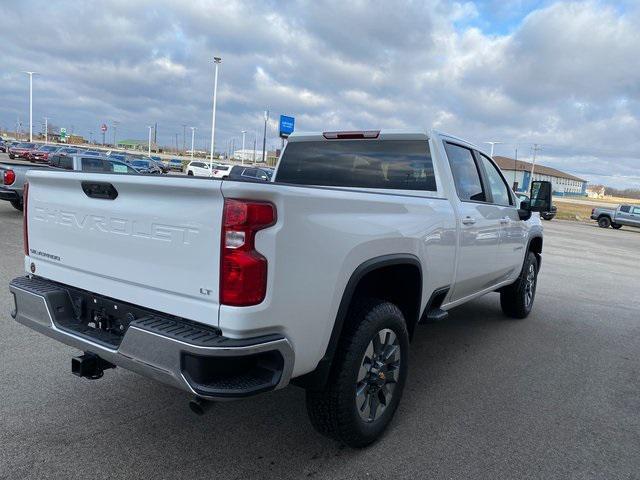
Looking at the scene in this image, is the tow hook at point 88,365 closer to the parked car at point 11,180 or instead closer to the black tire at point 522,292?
the black tire at point 522,292

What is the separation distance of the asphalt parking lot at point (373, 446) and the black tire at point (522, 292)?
3.29ft

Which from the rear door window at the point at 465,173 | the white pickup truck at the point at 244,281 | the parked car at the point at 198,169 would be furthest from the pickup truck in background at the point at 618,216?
the white pickup truck at the point at 244,281

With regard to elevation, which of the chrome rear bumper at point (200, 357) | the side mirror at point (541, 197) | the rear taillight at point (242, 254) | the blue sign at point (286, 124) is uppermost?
the blue sign at point (286, 124)

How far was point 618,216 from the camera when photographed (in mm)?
33156

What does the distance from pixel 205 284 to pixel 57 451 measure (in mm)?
1496

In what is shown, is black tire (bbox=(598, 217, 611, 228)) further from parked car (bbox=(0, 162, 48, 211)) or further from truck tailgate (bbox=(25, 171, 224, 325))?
truck tailgate (bbox=(25, 171, 224, 325))

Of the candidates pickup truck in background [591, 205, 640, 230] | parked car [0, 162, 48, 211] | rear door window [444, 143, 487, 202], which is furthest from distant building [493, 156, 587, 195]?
rear door window [444, 143, 487, 202]

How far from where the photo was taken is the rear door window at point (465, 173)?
4.35 meters

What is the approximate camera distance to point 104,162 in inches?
645

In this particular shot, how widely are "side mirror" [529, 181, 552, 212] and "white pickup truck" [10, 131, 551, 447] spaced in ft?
6.03

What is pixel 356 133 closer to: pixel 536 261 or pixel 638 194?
pixel 536 261

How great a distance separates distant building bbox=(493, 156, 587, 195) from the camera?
101 metres

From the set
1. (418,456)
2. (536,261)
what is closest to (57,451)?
(418,456)

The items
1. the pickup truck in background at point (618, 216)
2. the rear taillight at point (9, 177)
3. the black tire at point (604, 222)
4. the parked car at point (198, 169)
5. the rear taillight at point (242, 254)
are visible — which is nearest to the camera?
the rear taillight at point (242, 254)
